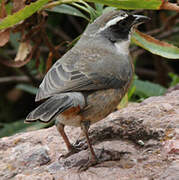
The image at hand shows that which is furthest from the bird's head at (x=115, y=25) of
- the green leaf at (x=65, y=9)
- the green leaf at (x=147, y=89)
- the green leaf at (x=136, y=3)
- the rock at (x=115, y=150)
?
the green leaf at (x=147, y=89)

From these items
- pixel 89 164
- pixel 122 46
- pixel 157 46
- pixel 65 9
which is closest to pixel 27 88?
pixel 65 9

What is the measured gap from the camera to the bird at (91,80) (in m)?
3.35

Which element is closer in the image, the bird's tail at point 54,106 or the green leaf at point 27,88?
the bird's tail at point 54,106

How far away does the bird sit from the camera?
3350 millimetres

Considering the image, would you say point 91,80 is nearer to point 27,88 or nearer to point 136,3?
point 136,3

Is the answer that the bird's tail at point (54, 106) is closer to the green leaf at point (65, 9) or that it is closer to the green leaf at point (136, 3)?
the green leaf at point (136, 3)

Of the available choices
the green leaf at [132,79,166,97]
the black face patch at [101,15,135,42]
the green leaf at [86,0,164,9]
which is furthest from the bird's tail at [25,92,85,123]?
the green leaf at [132,79,166,97]

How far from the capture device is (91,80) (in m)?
3.52

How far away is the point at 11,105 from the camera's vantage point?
720 centimetres

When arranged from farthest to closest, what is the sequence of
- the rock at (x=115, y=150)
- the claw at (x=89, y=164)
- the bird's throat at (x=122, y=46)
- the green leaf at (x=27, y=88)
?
the green leaf at (x=27, y=88)
the bird's throat at (x=122, y=46)
the claw at (x=89, y=164)
the rock at (x=115, y=150)

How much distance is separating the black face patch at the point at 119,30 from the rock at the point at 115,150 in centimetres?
78

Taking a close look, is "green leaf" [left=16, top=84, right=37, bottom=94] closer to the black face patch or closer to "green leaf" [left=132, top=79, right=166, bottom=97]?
"green leaf" [left=132, top=79, right=166, bottom=97]

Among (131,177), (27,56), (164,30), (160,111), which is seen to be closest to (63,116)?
(131,177)

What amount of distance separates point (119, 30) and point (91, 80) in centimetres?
81
